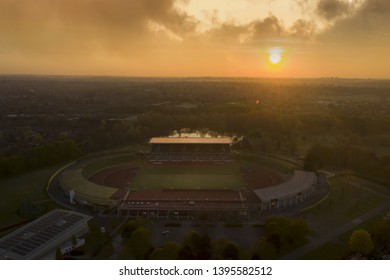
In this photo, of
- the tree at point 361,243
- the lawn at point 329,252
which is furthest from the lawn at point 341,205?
the tree at point 361,243

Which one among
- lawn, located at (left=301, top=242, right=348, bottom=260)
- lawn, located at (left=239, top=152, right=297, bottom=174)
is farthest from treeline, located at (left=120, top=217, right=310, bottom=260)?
lawn, located at (left=239, top=152, right=297, bottom=174)

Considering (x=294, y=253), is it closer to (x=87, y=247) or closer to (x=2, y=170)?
(x=87, y=247)

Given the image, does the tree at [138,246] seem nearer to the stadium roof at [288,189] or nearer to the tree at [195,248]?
the tree at [195,248]

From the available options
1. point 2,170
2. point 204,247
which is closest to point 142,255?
point 204,247

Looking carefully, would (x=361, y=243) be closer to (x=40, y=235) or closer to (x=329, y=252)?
(x=329, y=252)

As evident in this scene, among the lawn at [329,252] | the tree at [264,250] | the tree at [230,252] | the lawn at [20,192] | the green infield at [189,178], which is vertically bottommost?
the lawn at [20,192]
